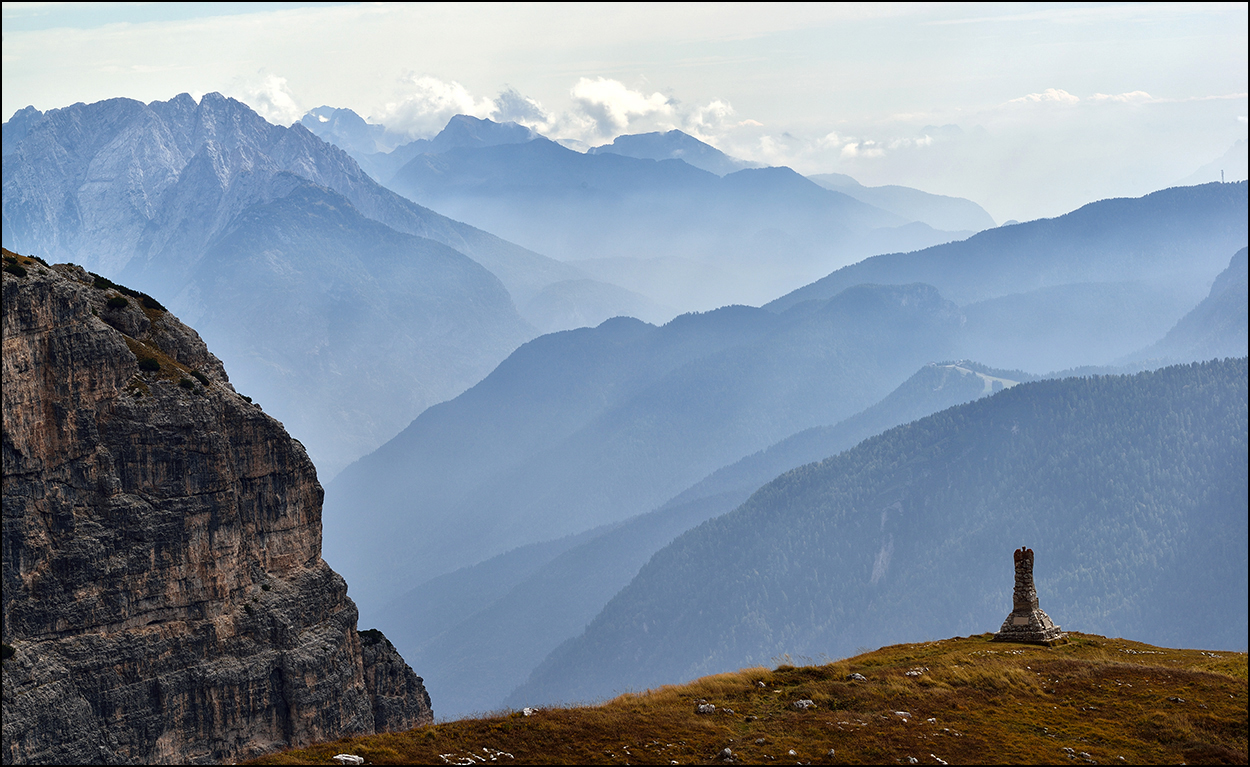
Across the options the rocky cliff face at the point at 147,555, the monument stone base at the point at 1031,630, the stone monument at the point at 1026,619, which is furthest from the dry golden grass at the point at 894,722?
the rocky cliff face at the point at 147,555

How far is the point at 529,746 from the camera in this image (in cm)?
3453

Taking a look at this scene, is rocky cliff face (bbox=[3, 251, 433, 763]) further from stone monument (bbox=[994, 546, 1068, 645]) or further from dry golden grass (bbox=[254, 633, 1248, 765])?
stone monument (bbox=[994, 546, 1068, 645])

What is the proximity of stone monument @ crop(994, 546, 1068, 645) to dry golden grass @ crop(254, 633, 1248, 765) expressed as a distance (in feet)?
22.0

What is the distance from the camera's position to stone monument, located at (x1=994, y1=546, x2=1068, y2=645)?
52.6 metres

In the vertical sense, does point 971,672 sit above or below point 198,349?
below

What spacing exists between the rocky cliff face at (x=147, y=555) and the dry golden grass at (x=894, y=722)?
35.2m

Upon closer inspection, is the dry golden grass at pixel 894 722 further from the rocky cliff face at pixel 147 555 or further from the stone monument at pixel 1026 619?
the rocky cliff face at pixel 147 555

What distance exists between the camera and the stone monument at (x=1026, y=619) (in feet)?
173

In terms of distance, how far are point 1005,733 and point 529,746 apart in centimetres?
1697

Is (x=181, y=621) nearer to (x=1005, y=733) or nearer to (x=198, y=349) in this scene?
(x=198, y=349)

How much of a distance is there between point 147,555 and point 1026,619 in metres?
53.4

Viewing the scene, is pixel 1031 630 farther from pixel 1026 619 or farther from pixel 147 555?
pixel 147 555

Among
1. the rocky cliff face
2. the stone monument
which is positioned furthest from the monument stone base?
the rocky cliff face

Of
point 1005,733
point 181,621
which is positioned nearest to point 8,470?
point 181,621
